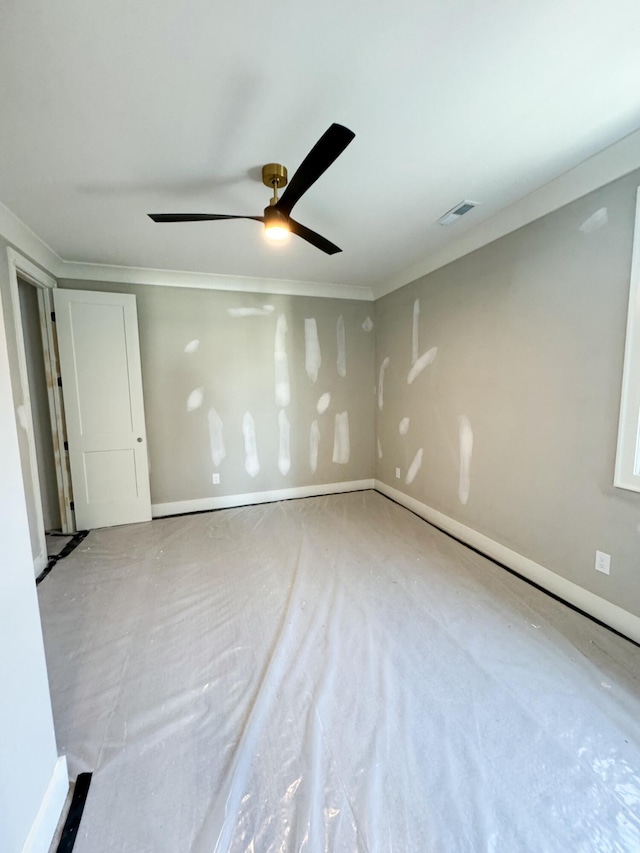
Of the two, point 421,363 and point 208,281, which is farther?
point 208,281

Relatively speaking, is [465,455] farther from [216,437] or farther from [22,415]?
[22,415]

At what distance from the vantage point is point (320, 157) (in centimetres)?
132

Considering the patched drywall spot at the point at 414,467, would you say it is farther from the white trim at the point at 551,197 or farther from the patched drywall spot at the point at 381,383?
the white trim at the point at 551,197

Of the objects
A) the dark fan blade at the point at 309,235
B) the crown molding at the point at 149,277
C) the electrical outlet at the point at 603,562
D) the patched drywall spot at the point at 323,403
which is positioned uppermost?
the crown molding at the point at 149,277

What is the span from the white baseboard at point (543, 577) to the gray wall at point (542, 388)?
0.17 feet

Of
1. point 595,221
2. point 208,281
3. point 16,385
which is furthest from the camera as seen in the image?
point 208,281

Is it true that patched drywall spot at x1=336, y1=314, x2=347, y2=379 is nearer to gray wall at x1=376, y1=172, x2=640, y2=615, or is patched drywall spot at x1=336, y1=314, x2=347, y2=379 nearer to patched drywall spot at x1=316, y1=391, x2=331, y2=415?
patched drywall spot at x1=316, y1=391, x2=331, y2=415

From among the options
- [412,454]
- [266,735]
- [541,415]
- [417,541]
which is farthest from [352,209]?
[266,735]

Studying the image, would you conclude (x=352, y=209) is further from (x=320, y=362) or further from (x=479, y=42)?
(x=320, y=362)

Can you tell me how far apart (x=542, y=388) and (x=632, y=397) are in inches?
19.5

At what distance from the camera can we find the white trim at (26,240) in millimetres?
2271

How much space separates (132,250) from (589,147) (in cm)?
321

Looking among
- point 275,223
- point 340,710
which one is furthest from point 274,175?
point 340,710

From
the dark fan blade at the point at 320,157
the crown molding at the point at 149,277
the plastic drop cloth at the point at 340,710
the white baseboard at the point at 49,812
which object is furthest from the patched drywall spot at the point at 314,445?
the white baseboard at the point at 49,812
